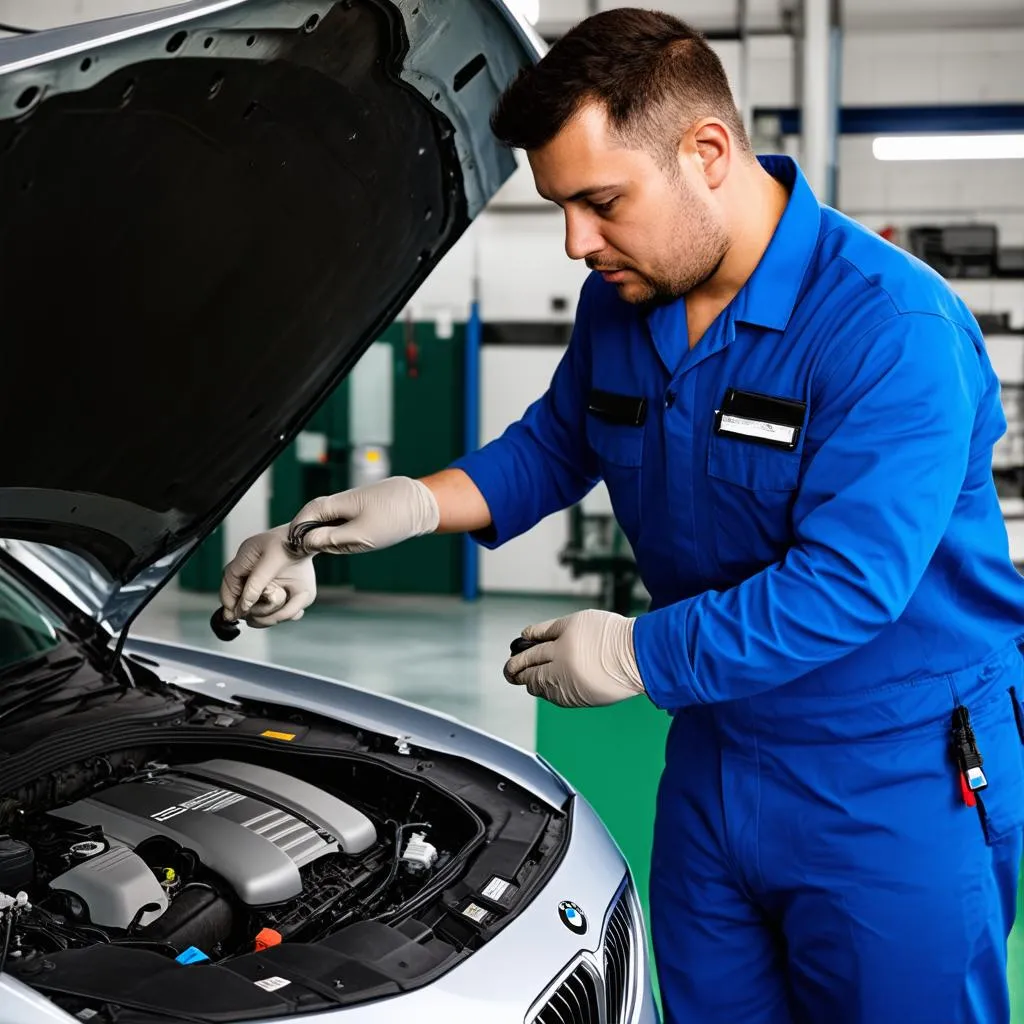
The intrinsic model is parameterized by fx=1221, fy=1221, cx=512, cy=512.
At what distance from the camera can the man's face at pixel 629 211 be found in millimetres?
1413

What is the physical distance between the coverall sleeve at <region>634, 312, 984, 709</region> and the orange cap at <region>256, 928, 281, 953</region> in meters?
0.57

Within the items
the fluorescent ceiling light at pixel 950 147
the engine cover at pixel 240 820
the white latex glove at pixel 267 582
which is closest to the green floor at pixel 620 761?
the engine cover at pixel 240 820

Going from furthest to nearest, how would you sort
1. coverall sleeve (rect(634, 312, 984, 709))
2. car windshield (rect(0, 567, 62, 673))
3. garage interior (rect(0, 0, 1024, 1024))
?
garage interior (rect(0, 0, 1024, 1024)) → car windshield (rect(0, 567, 62, 673)) → coverall sleeve (rect(634, 312, 984, 709))

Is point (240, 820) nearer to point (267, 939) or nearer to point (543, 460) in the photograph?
point (267, 939)

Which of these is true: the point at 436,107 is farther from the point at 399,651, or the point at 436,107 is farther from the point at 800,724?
the point at 399,651

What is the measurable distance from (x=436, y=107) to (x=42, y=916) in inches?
46.3

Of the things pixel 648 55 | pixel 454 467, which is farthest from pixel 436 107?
pixel 454 467

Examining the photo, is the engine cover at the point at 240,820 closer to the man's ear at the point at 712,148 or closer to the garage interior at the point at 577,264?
the man's ear at the point at 712,148

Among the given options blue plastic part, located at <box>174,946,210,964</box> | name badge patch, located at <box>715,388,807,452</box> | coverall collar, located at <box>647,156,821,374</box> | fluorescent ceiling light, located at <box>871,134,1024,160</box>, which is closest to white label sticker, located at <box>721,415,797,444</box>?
name badge patch, located at <box>715,388,807,452</box>

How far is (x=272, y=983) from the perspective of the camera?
133 centimetres

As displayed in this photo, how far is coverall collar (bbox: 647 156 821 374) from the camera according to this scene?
1.55 m

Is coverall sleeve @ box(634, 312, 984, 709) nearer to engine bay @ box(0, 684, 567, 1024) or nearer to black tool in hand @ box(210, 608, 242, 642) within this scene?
engine bay @ box(0, 684, 567, 1024)

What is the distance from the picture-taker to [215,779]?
1.93 metres

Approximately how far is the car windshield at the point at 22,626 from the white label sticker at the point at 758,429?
49.3 inches
